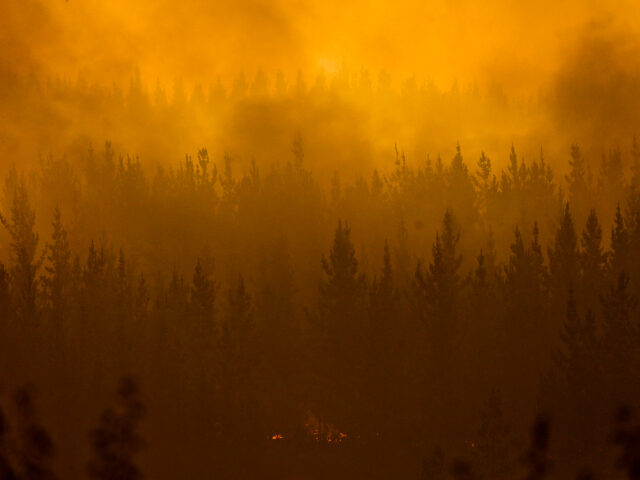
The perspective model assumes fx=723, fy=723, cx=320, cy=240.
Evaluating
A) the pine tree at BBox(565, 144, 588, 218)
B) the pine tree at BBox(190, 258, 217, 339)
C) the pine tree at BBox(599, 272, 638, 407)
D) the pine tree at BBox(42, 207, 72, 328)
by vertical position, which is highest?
the pine tree at BBox(565, 144, 588, 218)

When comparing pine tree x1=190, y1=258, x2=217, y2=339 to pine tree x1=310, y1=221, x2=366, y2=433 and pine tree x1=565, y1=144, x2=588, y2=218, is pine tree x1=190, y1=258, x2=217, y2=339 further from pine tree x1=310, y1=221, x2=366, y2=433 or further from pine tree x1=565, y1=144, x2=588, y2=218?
pine tree x1=565, y1=144, x2=588, y2=218

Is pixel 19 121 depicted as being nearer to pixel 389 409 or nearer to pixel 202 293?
pixel 202 293

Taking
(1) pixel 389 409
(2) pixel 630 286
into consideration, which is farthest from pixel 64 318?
(2) pixel 630 286

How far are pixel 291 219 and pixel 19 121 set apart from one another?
66.7 metres

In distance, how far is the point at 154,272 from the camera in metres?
76.1

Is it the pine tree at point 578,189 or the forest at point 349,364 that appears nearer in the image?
the forest at point 349,364

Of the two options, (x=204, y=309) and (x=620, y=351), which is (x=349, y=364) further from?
(x=620, y=351)

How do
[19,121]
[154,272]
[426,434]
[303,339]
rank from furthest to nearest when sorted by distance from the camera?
[19,121] → [154,272] → [303,339] → [426,434]

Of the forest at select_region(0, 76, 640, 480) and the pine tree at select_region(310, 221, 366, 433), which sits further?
the pine tree at select_region(310, 221, 366, 433)

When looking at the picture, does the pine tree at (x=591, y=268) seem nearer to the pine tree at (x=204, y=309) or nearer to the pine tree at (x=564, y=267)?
the pine tree at (x=564, y=267)

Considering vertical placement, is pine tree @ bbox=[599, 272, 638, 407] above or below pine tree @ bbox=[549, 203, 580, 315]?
below

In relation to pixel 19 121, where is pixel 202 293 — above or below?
below

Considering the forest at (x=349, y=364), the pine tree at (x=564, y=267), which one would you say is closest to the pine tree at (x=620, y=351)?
the forest at (x=349, y=364)

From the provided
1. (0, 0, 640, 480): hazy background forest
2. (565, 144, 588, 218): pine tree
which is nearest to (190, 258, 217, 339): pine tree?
(0, 0, 640, 480): hazy background forest
